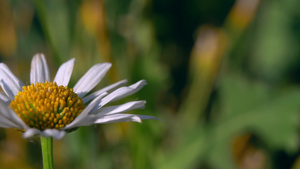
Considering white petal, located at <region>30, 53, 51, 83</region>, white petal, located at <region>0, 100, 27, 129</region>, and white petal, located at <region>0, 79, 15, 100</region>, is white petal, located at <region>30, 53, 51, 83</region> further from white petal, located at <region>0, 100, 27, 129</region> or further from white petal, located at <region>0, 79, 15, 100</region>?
white petal, located at <region>0, 100, 27, 129</region>

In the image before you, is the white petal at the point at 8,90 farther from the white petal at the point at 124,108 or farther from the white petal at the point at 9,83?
the white petal at the point at 124,108

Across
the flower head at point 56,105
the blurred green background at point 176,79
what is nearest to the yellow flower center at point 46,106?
the flower head at point 56,105

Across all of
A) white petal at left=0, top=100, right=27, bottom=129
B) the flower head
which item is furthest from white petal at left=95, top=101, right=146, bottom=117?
white petal at left=0, top=100, right=27, bottom=129

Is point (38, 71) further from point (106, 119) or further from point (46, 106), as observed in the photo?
point (106, 119)

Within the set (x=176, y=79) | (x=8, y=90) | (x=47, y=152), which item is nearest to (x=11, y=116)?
(x=47, y=152)

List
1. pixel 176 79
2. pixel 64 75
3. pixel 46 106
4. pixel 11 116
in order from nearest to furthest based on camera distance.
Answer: pixel 11 116, pixel 46 106, pixel 64 75, pixel 176 79

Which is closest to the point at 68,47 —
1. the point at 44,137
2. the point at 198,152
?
the point at 198,152

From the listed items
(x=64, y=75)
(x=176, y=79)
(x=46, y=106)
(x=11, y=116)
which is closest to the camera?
(x=11, y=116)
